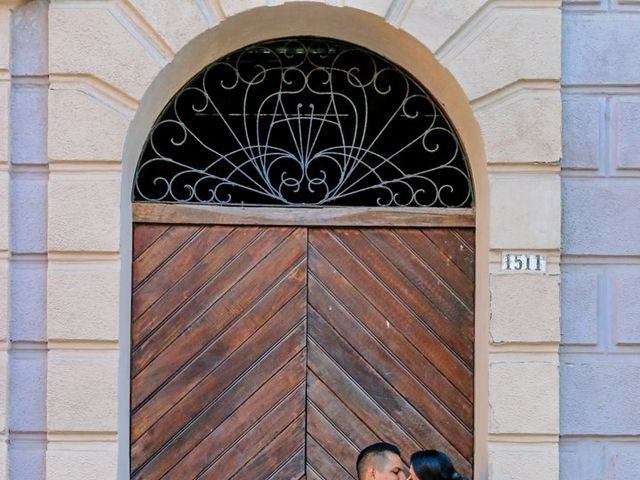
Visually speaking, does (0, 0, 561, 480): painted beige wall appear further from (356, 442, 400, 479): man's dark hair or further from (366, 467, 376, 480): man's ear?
(366, 467, 376, 480): man's ear

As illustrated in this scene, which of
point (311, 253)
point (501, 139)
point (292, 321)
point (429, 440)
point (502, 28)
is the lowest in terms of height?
point (429, 440)

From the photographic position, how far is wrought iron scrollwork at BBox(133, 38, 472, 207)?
6.36m

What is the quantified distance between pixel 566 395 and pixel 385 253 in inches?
51.5

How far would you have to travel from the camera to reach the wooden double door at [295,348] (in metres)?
6.23

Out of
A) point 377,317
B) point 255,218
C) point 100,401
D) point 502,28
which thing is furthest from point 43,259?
point 502,28

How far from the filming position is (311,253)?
6.33m

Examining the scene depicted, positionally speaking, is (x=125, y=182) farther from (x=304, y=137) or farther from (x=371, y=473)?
(x=371, y=473)

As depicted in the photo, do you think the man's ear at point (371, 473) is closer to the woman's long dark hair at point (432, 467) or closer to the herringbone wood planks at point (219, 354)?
the woman's long dark hair at point (432, 467)

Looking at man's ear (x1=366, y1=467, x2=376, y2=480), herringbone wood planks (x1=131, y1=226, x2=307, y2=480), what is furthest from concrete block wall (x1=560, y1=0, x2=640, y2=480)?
herringbone wood planks (x1=131, y1=226, x2=307, y2=480)

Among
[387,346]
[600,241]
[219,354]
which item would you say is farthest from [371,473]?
[600,241]

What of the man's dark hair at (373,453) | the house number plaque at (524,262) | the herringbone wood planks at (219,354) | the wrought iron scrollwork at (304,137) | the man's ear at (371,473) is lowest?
the man's ear at (371,473)

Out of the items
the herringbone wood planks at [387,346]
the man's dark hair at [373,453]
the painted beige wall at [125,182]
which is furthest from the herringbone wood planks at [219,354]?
the man's dark hair at [373,453]

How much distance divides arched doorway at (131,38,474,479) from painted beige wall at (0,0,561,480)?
33 centimetres

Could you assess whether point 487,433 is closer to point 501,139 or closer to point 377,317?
point 377,317
